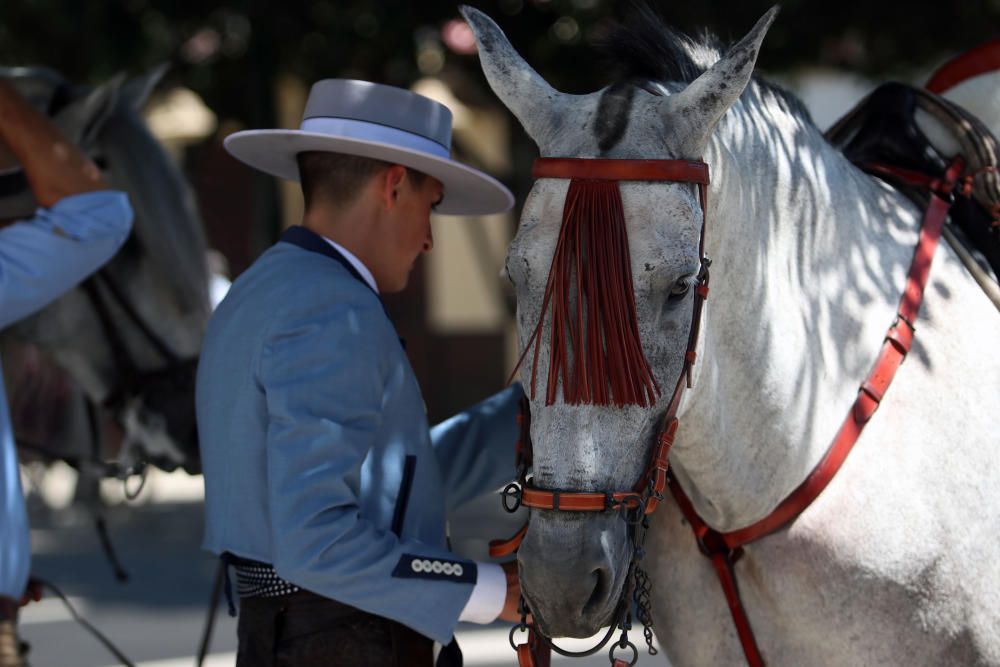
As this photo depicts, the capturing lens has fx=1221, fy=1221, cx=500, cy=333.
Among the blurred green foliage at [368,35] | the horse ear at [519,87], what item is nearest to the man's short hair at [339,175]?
the horse ear at [519,87]

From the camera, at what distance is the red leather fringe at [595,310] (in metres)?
2.03

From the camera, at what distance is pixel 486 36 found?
91.7 inches

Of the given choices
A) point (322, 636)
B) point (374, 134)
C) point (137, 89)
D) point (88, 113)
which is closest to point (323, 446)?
point (322, 636)

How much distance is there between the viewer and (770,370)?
2.31 metres

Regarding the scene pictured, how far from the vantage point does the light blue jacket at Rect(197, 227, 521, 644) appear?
2.35 meters

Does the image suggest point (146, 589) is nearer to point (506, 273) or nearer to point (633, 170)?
point (506, 273)

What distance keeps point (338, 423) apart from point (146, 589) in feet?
20.3

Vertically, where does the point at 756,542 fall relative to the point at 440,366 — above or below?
above

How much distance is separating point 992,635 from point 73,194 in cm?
222

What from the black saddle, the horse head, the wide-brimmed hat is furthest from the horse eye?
the black saddle

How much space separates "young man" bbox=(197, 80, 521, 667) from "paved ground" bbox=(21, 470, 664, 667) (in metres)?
3.10


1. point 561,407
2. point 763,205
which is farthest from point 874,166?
point 561,407

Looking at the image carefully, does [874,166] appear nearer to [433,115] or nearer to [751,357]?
[751,357]

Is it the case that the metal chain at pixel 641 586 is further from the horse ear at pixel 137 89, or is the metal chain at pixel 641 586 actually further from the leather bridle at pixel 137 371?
the horse ear at pixel 137 89
